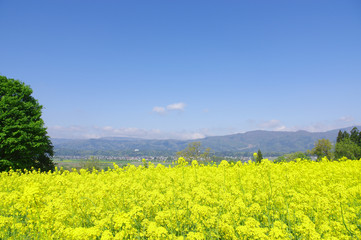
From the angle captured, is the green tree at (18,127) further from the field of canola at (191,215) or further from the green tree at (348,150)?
the green tree at (348,150)

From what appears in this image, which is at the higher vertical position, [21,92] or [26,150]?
[21,92]

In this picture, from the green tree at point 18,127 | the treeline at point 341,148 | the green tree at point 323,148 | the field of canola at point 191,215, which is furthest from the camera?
the green tree at point 323,148

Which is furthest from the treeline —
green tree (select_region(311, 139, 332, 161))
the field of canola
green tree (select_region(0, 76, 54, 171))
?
the field of canola

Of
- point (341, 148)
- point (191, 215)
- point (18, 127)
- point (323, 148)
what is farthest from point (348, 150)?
point (18, 127)

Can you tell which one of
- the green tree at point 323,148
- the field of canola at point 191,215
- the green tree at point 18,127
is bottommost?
the green tree at point 323,148

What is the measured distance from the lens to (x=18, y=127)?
1088 inches

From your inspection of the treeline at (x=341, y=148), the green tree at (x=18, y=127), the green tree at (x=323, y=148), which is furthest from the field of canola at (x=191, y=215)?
the green tree at (x=323, y=148)

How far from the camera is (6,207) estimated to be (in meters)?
8.06

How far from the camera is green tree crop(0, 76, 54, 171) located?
27.2 m

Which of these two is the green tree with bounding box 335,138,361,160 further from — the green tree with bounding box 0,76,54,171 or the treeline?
the green tree with bounding box 0,76,54,171

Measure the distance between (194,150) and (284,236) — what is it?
8573 cm

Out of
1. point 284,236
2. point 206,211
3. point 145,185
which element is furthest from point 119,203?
point 284,236

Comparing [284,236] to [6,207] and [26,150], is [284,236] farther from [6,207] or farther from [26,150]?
[26,150]

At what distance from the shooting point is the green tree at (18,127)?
2719 centimetres
